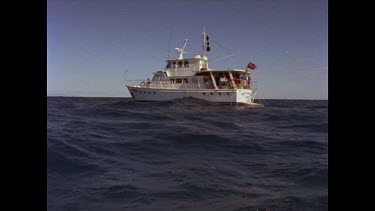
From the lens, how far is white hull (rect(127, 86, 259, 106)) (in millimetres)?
29359

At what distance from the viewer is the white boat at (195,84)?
29844 mm

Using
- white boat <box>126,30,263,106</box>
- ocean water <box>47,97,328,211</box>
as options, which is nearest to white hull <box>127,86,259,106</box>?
white boat <box>126,30,263,106</box>

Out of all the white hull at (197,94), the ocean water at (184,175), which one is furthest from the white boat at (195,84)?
the ocean water at (184,175)

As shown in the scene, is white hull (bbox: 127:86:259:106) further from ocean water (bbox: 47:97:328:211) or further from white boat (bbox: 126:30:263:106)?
ocean water (bbox: 47:97:328:211)

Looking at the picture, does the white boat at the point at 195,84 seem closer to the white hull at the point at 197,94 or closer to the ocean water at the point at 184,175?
the white hull at the point at 197,94

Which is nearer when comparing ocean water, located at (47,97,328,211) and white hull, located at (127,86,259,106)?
ocean water, located at (47,97,328,211)

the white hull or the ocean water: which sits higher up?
the white hull

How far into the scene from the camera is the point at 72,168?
5.02m
